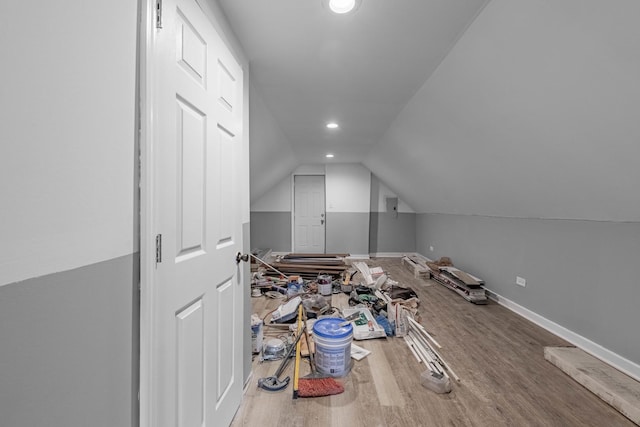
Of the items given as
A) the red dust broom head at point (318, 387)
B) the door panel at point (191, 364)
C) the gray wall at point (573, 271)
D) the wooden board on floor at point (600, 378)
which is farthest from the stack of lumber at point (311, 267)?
the door panel at point (191, 364)

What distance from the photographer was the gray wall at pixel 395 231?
23.6 ft

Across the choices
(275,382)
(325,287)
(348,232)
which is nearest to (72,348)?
(275,382)

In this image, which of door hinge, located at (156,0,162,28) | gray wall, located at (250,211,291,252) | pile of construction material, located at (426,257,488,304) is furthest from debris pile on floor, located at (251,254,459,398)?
gray wall, located at (250,211,291,252)

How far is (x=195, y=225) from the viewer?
4.09 feet

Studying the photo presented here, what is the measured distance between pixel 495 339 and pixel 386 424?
5.51ft

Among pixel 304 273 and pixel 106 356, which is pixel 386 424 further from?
pixel 304 273

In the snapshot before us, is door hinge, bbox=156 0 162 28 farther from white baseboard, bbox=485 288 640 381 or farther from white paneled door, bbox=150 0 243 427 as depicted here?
white baseboard, bbox=485 288 640 381

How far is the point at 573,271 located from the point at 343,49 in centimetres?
296

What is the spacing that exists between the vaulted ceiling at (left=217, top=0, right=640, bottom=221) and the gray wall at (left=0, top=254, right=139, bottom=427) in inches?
65.8

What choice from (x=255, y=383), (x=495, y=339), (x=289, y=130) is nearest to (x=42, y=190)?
(x=255, y=383)

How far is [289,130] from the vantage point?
424 centimetres

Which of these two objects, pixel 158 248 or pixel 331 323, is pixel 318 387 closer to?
pixel 331 323

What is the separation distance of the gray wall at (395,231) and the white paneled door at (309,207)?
1.42 m

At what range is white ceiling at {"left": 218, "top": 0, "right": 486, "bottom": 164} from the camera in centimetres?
165
